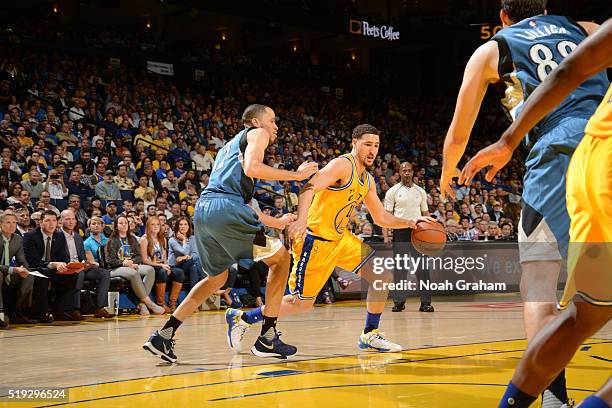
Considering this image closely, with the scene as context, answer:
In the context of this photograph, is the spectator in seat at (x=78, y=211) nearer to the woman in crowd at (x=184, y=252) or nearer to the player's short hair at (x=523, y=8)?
the woman in crowd at (x=184, y=252)

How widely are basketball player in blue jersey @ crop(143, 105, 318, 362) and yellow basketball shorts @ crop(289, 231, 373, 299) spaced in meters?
0.44

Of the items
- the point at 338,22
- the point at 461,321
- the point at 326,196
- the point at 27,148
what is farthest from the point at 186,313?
the point at 338,22

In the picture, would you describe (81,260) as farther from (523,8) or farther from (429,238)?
(523,8)

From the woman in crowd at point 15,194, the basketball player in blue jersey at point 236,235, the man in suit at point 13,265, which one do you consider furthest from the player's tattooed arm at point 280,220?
the woman in crowd at point 15,194

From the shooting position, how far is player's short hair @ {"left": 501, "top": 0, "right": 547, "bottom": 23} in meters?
3.24

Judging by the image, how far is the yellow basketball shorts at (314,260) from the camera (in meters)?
5.68

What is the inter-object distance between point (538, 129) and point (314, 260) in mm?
2916

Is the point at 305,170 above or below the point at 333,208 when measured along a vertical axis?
above

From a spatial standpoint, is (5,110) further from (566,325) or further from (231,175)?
(566,325)

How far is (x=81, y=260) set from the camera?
8.75 meters

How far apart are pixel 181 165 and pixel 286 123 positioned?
197 inches

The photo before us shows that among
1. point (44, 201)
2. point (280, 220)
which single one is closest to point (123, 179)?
point (44, 201)

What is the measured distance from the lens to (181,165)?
12938 millimetres

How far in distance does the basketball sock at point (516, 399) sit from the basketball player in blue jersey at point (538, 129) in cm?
39
